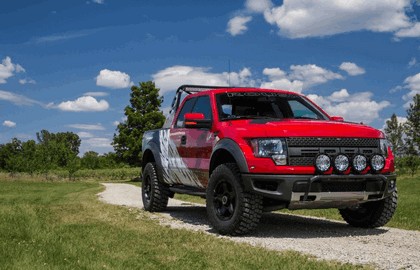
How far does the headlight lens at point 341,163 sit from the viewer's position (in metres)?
6.36

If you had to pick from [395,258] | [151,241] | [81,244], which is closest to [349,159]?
[395,258]

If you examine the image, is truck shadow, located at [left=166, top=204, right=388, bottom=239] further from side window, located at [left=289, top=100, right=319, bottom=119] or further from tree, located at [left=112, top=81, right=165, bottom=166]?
tree, located at [left=112, top=81, right=165, bottom=166]

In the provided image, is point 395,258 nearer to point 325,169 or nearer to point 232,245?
point 325,169

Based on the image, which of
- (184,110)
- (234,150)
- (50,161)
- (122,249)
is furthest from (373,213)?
(50,161)

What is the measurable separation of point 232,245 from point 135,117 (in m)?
47.2

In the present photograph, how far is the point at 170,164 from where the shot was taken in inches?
360

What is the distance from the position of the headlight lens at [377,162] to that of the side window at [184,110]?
3253 mm

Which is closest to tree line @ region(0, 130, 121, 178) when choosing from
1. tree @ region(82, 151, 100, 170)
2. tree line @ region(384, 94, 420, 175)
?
tree @ region(82, 151, 100, 170)

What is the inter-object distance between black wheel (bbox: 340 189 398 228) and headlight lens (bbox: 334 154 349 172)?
1.40 metres

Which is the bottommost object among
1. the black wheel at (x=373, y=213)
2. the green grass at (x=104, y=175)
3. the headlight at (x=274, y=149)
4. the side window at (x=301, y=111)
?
the green grass at (x=104, y=175)

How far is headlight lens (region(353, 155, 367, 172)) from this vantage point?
255 inches

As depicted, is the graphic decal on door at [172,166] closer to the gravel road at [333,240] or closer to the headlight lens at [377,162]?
the gravel road at [333,240]

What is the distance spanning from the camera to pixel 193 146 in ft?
26.5

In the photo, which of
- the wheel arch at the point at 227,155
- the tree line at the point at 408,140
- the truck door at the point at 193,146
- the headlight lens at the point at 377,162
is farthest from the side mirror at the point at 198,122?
the tree line at the point at 408,140
